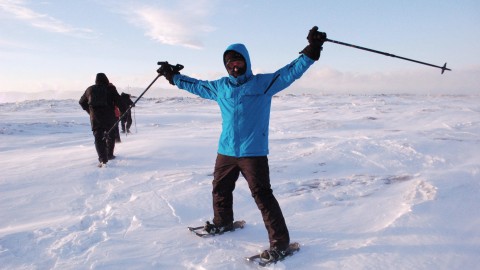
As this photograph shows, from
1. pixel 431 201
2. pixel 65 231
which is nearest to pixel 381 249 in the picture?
pixel 431 201

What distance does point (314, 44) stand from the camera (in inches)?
111

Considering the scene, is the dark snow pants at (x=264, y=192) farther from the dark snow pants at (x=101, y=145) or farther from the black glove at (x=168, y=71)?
the dark snow pants at (x=101, y=145)

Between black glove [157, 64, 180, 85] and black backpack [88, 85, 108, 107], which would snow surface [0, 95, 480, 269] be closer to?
black backpack [88, 85, 108, 107]

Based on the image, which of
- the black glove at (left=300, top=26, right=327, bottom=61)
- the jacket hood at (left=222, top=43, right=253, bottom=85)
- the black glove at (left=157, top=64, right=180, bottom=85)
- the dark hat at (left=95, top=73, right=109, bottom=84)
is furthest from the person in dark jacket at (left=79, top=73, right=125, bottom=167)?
the black glove at (left=300, top=26, right=327, bottom=61)

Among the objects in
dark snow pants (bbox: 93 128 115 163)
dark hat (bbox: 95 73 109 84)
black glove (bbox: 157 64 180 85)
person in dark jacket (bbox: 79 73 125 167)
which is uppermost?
dark hat (bbox: 95 73 109 84)

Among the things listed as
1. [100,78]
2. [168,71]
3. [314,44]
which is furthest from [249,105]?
[100,78]

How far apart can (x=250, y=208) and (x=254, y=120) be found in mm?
1461

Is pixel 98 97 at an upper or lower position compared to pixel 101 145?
upper

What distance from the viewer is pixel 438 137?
26.9ft

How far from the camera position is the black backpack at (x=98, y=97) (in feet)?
21.1

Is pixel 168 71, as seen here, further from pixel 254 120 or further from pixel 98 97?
pixel 98 97

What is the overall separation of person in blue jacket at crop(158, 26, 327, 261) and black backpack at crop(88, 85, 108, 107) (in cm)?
400

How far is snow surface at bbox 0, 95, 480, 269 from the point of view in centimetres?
286

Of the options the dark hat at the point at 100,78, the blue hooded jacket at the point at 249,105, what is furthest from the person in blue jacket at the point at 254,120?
the dark hat at the point at 100,78
